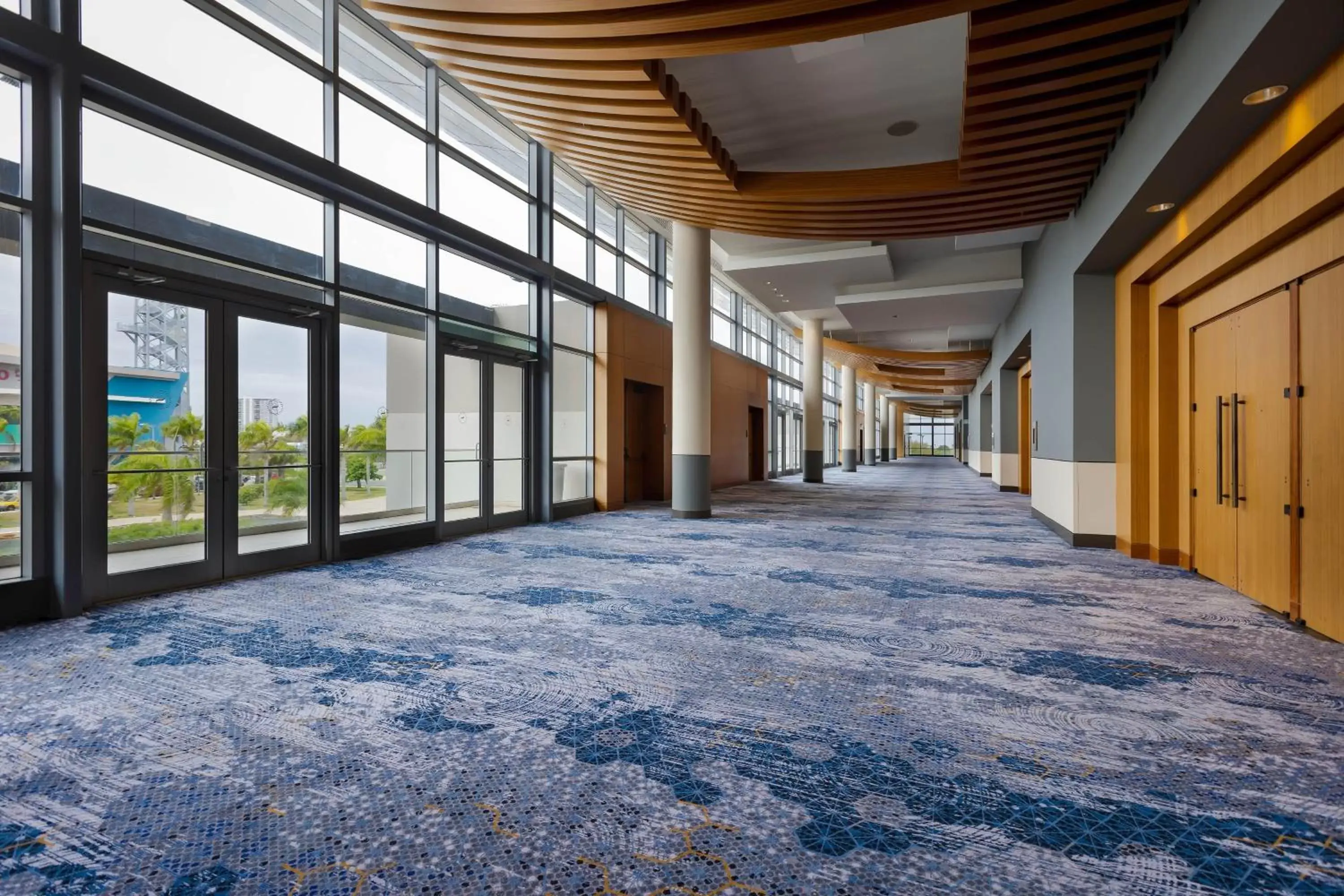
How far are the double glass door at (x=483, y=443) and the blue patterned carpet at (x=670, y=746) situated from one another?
370cm

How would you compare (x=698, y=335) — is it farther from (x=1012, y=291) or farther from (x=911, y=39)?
(x=1012, y=291)

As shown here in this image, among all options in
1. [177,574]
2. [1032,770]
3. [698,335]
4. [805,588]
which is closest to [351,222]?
[177,574]

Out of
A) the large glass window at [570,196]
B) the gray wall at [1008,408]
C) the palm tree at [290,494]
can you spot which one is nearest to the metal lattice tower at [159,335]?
the palm tree at [290,494]

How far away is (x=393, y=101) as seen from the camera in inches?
329

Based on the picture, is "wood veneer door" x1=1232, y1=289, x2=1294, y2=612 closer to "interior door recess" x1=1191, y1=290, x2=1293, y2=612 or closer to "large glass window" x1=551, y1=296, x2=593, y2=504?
"interior door recess" x1=1191, y1=290, x2=1293, y2=612

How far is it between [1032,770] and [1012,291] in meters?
14.5

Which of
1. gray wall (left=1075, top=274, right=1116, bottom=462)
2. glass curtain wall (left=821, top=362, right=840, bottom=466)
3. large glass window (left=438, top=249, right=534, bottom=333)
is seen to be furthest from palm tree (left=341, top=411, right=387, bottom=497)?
glass curtain wall (left=821, top=362, right=840, bottom=466)

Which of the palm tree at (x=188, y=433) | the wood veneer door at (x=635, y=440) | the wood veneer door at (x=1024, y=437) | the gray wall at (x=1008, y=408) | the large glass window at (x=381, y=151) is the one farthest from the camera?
the gray wall at (x=1008, y=408)

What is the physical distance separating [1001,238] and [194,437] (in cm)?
1220

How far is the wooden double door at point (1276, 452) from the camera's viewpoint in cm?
466

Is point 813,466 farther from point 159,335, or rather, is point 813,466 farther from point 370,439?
point 159,335

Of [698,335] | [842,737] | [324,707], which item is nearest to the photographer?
[842,737]

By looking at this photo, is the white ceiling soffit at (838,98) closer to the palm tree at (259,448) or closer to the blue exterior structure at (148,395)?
the palm tree at (259,448)

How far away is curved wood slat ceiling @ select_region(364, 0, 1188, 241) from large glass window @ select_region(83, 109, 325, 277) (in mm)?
2150
